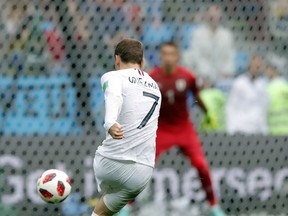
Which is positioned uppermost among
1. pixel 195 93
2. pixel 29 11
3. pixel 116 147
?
pixel 29 11

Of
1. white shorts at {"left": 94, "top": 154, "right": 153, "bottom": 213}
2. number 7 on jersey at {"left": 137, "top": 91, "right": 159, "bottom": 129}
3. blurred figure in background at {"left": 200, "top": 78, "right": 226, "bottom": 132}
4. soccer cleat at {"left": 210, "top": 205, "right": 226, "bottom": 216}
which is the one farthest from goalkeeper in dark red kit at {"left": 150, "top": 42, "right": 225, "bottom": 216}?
number 7 on jersey at {"left": 137, "top": 91, "right": 159, "bottom": 129}

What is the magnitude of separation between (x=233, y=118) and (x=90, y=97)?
80.3 inches

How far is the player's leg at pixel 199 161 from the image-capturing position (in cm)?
1055

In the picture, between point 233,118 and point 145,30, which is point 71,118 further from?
point 233,118

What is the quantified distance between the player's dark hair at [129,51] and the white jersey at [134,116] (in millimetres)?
90

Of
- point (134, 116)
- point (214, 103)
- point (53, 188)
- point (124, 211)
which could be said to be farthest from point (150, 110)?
point (214, 103)

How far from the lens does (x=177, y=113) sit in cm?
1087

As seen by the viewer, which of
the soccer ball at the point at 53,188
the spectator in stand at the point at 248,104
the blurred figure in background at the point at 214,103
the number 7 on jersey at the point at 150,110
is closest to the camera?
the number 7 on jersey at the point at 150,110

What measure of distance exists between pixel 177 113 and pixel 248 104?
1447 mm

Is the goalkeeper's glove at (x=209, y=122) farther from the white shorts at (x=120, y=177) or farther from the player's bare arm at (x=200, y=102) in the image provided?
the white shorts at (x=120, y=177)

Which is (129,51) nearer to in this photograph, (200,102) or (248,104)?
(200,102)

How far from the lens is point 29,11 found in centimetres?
1055

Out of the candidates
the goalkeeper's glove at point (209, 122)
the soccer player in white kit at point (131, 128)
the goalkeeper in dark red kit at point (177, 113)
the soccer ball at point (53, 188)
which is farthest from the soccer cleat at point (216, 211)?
the soccer player in white kit at point (131, 128)

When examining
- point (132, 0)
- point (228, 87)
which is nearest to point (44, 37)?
point (132, 0)
